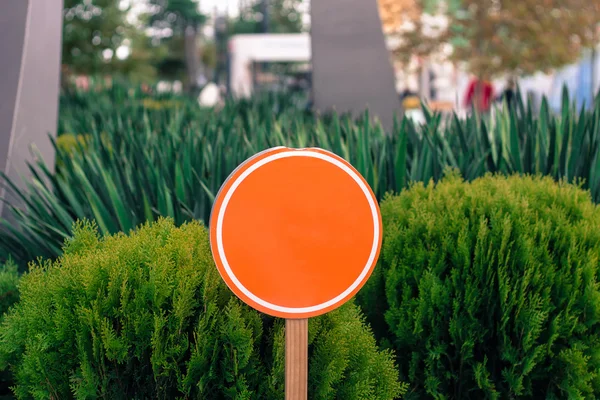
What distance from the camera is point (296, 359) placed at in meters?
1.65

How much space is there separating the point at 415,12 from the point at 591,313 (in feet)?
44.4

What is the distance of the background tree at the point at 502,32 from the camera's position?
12633 millimetres

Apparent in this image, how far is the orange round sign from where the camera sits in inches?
64.3

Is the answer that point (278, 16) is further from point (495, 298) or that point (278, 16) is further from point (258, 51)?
point (495, 298)

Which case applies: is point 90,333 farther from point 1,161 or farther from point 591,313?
point 1,161

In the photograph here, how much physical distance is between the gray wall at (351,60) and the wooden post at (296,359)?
4.58 metres

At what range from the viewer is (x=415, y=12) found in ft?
49.0

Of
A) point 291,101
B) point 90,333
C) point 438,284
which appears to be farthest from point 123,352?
point 291,101

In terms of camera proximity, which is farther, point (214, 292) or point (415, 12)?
point (415, 12)

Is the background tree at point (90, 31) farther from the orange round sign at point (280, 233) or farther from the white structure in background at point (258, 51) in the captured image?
the orange round sign at point (280, 233)

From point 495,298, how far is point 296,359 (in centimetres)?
92

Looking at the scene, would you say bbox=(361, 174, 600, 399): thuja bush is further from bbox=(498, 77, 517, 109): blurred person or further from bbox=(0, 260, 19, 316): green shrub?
bbox=(498, 77, 517, 109): blurred person

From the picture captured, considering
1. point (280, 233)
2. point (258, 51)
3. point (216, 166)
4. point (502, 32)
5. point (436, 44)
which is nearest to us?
point (280, 233)

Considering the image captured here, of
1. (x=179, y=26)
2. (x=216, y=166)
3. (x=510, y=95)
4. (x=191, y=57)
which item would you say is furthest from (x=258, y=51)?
(x=179, y=26)
